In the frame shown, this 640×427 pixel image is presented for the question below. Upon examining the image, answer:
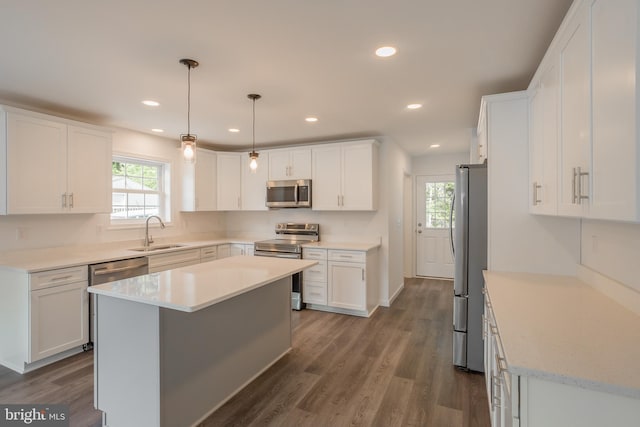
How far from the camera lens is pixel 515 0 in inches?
64.4

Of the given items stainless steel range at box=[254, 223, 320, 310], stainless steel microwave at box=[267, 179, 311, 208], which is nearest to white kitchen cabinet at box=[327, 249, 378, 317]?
stainless steel range at box=[254, 223, 320, 310]

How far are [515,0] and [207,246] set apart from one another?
14.4 feet

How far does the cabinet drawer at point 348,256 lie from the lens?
413 cm

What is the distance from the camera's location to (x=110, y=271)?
10.9 feet

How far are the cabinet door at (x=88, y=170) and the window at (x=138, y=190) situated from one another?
1.60ft

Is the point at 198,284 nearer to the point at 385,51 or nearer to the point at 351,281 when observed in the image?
the point at 385,51

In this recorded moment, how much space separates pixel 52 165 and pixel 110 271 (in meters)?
1.21

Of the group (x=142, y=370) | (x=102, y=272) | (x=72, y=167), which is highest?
(x=72, y=167)

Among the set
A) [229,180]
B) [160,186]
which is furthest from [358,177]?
[160,186]

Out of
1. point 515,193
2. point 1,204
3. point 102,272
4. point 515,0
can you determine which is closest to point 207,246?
point 102,272

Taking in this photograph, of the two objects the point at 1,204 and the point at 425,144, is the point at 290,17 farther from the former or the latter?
the point at 425,144

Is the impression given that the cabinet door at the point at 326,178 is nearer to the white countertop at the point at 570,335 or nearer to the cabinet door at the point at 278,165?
the cabinet door at the point at 278,165

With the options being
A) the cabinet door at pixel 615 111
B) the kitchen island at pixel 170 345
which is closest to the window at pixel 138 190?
the kitchen island at pixel 170 345

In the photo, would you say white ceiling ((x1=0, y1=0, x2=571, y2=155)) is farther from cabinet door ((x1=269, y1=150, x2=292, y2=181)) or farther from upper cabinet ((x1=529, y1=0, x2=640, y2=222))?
cabinet door ((x1=269, y1=150, x2=292, y2=181))
